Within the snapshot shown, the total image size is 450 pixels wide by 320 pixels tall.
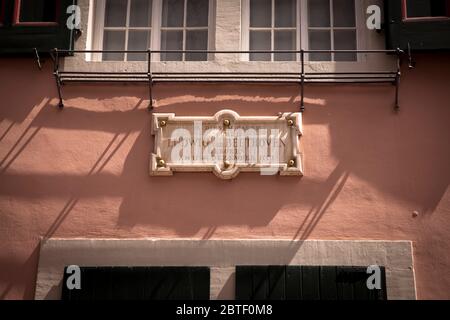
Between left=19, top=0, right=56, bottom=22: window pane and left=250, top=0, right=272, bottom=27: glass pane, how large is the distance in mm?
2002

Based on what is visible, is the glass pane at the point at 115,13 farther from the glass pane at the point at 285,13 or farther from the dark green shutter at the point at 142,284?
the dark green shutter at the point at 142,284

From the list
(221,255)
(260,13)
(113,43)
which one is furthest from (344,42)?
(221,255)

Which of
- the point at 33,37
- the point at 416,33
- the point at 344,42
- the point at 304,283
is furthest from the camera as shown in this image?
the point at 344,42

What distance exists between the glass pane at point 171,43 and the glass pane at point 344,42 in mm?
1574

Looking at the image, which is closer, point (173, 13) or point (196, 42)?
point (196, 42)

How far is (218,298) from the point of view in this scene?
6.22 meters

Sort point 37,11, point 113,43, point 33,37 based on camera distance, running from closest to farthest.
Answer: point 33,37, point 37,11, point 113,43

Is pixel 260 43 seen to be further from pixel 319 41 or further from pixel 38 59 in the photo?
pixel 38 59

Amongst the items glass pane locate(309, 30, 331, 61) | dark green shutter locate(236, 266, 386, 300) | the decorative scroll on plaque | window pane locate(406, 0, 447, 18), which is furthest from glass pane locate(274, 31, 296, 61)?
dark green shutter locate(236, 266, 386, 300)

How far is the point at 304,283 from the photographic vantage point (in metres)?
A: 6.20

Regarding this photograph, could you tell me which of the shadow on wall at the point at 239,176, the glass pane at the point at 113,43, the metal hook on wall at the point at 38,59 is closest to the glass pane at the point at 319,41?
the shadow on wall at the point at 239,176

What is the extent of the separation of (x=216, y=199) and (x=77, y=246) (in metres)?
1.31

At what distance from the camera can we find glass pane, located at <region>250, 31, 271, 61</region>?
23.8ft

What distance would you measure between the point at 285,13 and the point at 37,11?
2.50 metres
